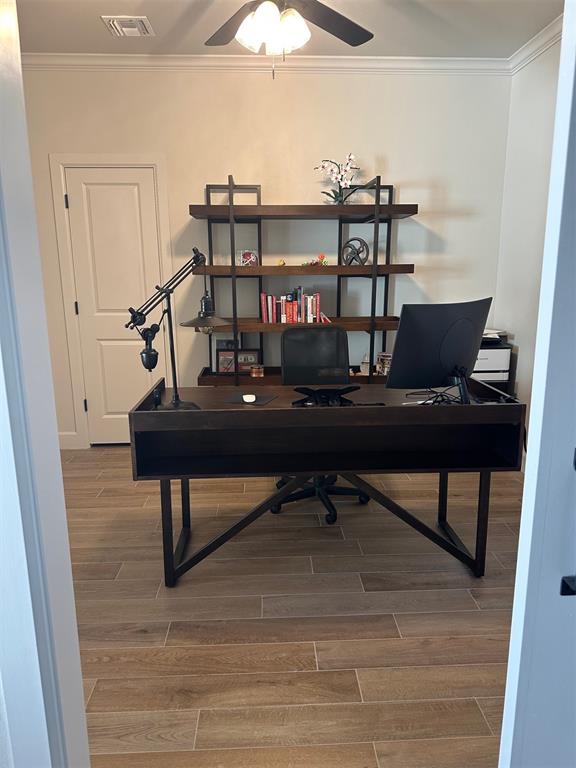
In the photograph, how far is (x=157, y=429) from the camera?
200 cm

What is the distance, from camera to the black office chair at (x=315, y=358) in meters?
3.00

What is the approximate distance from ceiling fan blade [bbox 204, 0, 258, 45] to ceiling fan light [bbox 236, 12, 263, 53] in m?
0.02

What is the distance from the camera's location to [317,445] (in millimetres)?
2336

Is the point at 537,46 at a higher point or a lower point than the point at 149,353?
higher

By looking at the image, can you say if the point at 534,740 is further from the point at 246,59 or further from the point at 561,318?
the point at 246,59

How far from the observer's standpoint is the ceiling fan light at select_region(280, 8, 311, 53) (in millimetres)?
2115

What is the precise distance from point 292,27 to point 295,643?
8.21 ft

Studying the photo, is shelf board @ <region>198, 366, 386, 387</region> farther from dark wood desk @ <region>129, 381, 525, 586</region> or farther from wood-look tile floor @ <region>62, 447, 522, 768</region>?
dark wood desk @ <region>129, 381, 525, 586</region>

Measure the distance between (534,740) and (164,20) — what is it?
3.73 m

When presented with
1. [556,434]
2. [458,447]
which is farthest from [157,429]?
[556,434]

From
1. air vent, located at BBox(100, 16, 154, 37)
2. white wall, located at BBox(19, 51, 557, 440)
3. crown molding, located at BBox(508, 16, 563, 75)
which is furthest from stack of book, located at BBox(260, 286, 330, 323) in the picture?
crown molding, located at BBox(508, 16, 563, 75)

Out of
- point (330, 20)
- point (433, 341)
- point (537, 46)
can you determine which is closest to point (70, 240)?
point (330, 20)

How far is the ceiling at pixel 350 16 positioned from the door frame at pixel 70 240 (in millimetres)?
684

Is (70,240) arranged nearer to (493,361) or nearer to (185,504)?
(185,504)
